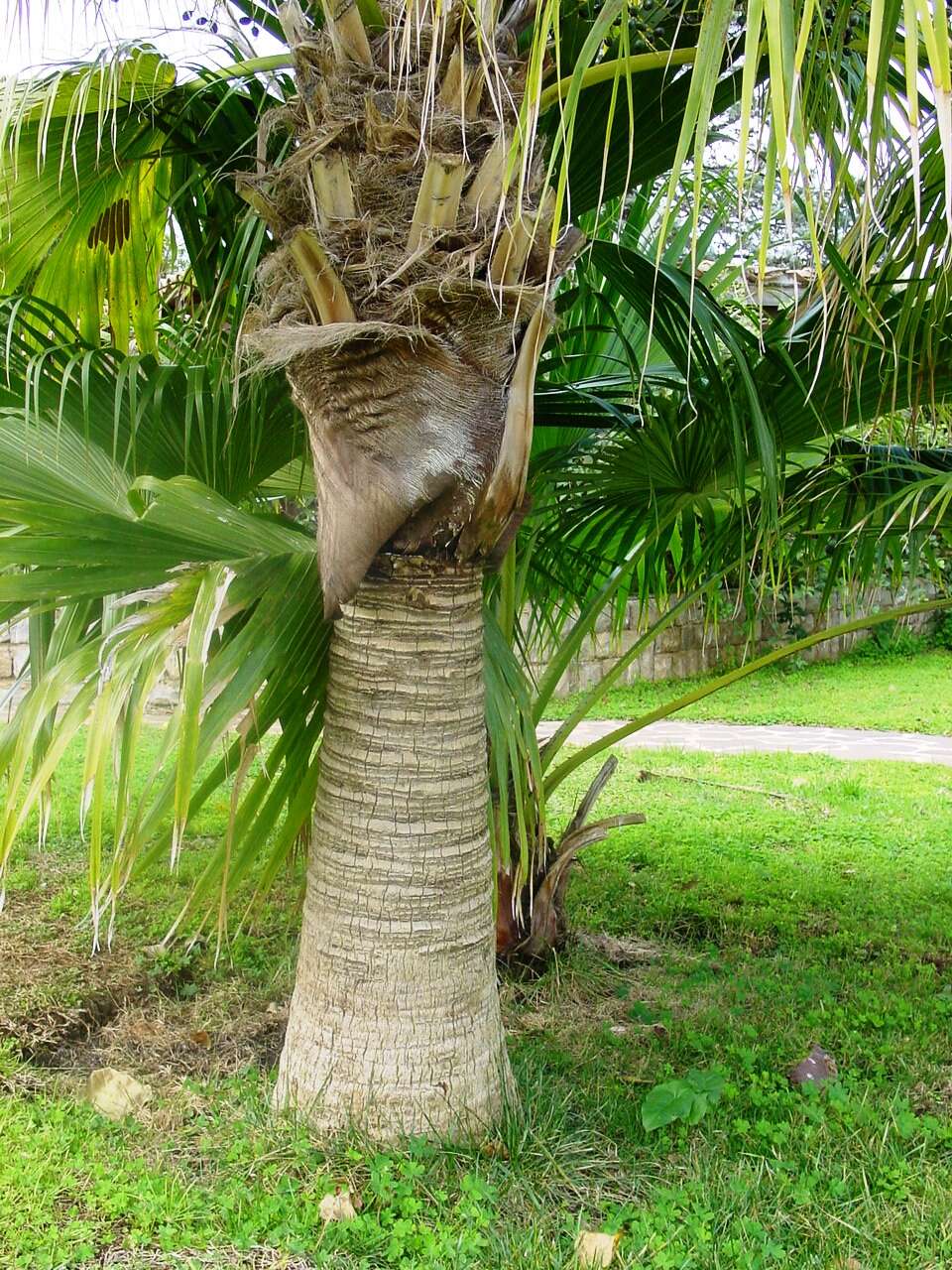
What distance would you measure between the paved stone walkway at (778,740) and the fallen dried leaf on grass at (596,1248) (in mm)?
5342

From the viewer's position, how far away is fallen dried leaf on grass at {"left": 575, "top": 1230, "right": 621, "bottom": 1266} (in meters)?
1.90

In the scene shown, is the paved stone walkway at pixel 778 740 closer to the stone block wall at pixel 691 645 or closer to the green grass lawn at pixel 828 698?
the green grass lawn at pixel 828 698

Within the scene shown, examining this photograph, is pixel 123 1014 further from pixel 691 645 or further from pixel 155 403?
pixel 691 645

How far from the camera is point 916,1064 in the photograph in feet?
8.86

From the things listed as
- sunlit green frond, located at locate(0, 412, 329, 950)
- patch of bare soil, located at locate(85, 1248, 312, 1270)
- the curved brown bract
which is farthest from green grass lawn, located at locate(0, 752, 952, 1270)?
the curved brown bract

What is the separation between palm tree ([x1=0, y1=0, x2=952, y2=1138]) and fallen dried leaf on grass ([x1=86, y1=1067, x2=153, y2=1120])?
0.42 metres

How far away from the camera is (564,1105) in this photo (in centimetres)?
240

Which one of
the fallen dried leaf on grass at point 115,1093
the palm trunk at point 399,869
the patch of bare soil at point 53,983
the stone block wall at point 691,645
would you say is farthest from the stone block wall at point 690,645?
the palm trunk at point 399,869

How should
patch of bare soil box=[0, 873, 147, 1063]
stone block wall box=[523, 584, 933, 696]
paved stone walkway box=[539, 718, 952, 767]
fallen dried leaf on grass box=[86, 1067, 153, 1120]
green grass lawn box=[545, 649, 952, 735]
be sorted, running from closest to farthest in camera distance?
fallen dried leaf on grass box=[86, 1067, 153, 1120] < patch of bare soil box=[0, 873, 147, 1063] < paved stone walkway box=[539, 718, 952, 767] < green grass lawn box=[545, 649, 952, 735] < stone block wall box=[523, 584, 933, 696]

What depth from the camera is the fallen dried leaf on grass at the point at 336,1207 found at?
202cm

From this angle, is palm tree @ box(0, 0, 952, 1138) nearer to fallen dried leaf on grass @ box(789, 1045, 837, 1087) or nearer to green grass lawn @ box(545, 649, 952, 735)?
fallen dried leaf on grass @ box(789, 1045, 837, 1087)

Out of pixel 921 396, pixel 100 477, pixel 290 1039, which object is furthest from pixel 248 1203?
pixel 921 396

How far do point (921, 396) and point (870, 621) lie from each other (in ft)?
1.89

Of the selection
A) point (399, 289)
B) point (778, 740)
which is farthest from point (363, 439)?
point (778, 740)
